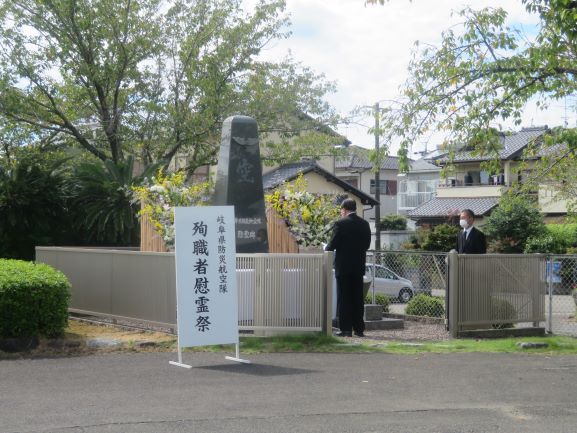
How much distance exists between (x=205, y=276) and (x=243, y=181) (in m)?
3.62

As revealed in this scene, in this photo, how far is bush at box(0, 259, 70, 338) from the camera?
33.1 feet

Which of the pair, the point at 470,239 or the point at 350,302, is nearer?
the point at 350,302

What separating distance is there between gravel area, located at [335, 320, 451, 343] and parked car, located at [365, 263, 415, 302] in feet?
2.89

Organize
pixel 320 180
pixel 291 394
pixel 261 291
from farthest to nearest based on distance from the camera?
pixel 320 180 < pixel 261 291 < pixel 291 394

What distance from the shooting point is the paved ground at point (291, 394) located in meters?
6.60

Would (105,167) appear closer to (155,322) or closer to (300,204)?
(300,204)

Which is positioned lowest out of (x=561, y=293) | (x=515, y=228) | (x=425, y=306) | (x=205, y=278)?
(x=425, y=306)

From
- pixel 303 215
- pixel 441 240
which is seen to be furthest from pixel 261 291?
pixel 441 240

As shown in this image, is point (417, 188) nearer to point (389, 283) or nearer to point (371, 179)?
point (371, 179)

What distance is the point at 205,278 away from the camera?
31.1 feet

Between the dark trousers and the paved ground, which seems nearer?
the paved ground

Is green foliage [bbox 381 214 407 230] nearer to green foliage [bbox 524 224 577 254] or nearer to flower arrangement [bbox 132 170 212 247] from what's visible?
green foliage [bbox 524 224 577 254]

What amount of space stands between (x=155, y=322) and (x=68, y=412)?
4.62 m

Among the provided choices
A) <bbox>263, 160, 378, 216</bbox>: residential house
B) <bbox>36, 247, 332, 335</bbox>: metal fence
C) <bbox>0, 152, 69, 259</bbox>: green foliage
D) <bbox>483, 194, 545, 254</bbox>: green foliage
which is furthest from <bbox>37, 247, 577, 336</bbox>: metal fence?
<bbox>483, 194, 545, 254</bbox>: green foliage
